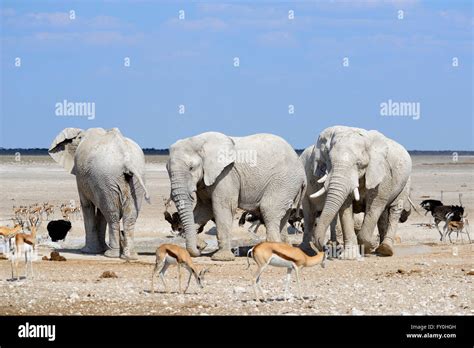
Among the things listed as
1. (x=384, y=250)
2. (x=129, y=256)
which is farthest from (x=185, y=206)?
(x=384, y=250)

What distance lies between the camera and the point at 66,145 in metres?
25.3

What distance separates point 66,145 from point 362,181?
232 inches

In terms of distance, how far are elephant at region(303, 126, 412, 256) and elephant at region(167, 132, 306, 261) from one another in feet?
2.28

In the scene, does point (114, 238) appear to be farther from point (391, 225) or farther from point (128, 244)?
point (391, 225)

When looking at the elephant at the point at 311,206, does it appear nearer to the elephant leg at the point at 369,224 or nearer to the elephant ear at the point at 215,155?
the elephant leg at the point at 369,224

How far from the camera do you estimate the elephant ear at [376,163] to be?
23641mm

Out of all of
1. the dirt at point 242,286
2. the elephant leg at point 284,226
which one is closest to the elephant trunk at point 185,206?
the dirt at point 242,286

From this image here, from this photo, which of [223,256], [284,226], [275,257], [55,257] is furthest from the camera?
[284,226]

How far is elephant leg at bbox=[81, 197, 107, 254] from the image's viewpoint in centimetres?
2402

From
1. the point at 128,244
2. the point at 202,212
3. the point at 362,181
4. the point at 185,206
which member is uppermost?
the point at 362,181

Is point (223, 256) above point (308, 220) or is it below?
below

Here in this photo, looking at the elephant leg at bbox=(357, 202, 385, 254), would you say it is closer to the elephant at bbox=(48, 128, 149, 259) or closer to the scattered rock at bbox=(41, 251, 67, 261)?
the elephant at bbox=(48, 128, 149, 259)

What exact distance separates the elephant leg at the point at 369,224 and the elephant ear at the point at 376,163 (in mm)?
642
